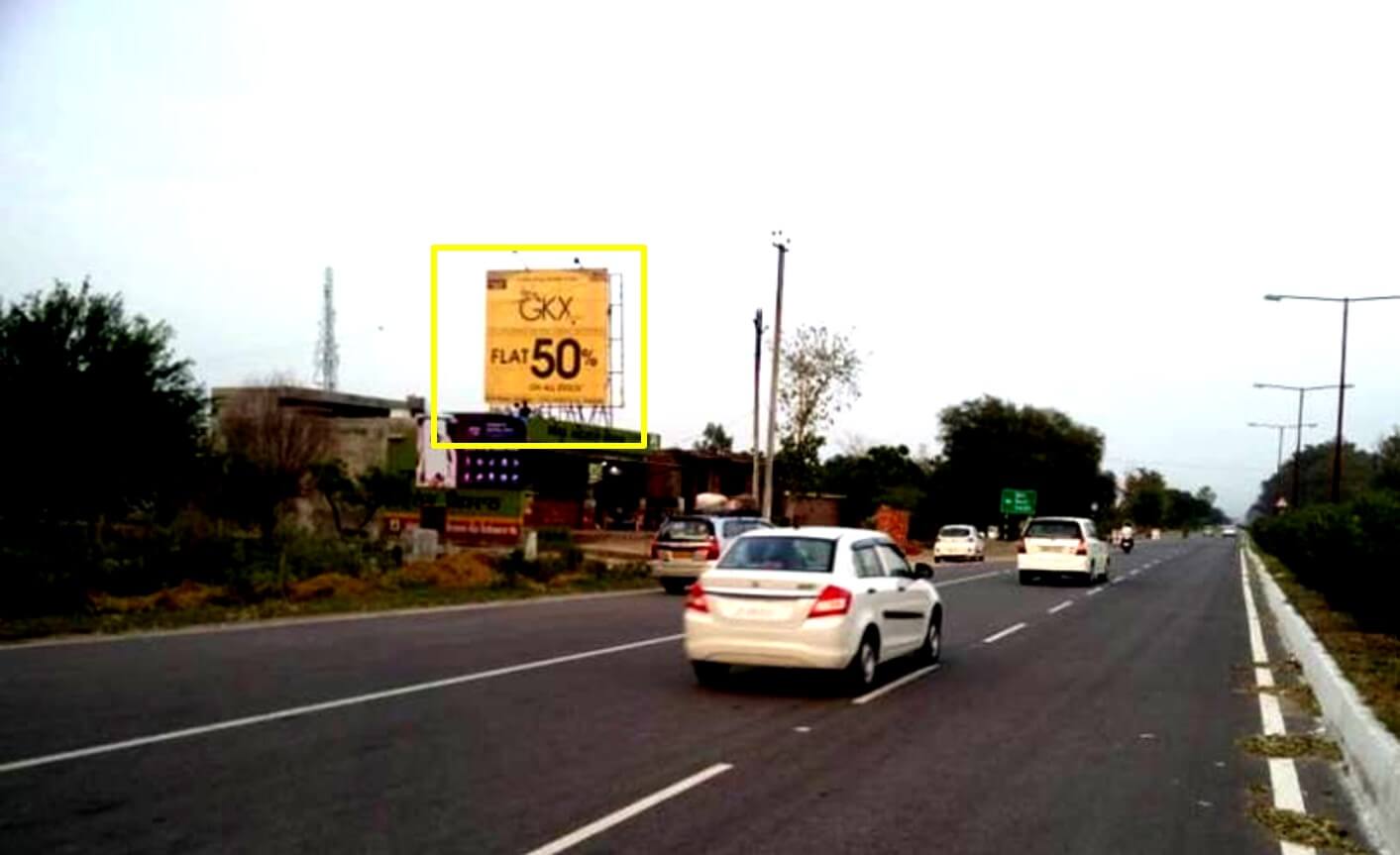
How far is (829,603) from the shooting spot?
1240 cm

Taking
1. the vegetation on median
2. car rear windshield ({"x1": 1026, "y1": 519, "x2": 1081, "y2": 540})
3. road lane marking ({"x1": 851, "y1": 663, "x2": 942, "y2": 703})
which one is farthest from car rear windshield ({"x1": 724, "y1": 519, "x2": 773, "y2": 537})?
road lane marking ({"x1": 851, "y1": 663, "x2": 942, "y2": 703})

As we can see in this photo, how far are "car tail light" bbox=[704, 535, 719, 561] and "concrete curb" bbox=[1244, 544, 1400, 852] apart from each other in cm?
1409

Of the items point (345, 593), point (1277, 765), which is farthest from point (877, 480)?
point (1277, 765)

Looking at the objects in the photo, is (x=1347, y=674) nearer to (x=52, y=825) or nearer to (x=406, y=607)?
(x=52, y=825)

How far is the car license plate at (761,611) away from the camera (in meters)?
12.5

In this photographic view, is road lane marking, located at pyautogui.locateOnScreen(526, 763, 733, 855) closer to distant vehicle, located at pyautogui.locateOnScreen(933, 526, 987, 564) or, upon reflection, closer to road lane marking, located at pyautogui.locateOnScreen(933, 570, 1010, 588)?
road lane marking, located at pyautogui.locateOnScreen(933, 570, 1010, 588)

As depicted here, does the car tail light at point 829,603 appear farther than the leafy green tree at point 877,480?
No

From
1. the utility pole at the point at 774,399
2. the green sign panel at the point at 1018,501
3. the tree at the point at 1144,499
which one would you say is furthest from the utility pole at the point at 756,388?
the tree at the point at 1144,499

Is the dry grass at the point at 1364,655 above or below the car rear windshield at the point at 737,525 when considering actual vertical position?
below

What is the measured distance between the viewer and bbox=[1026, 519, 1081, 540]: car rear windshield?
1355 inches

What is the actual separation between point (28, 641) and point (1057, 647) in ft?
42.7

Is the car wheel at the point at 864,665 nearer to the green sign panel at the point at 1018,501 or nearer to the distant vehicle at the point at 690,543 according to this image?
the distant vehicle at the point at 690,543

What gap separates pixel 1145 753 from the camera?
1031 cm

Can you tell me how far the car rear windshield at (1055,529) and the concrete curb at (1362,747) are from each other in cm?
1897
